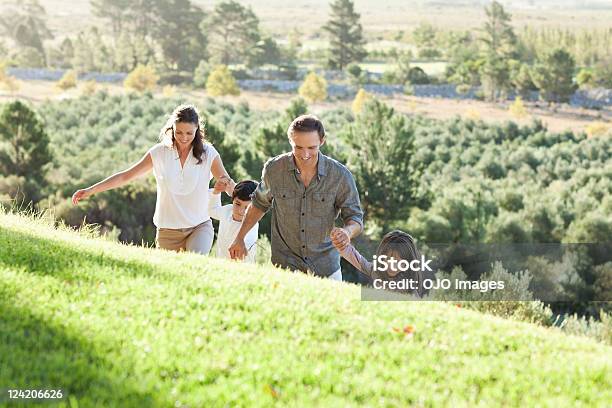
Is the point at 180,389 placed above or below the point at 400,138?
above

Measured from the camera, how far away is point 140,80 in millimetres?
98375

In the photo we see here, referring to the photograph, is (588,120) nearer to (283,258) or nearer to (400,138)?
(400,138)

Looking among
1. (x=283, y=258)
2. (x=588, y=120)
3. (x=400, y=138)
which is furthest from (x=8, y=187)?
(x=588, y=120)

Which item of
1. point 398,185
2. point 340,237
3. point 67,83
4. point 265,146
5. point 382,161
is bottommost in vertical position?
point 398,185

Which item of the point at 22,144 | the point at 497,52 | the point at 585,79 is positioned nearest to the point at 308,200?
the point at 22,144

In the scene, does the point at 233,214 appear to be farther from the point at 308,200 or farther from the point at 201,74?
the point at 201,74

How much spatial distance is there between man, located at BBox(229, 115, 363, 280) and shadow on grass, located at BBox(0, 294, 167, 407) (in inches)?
90.5

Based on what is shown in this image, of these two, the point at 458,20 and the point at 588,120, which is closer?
the point at 588,120

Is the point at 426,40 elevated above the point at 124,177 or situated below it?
below

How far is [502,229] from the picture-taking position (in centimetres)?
3559

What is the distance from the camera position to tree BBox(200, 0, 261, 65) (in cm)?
11831

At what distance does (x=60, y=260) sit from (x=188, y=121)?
64.8 inches

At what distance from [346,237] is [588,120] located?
92692mm

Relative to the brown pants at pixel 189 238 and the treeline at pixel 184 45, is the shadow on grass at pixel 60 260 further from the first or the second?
the treeline at pixel 184 45
